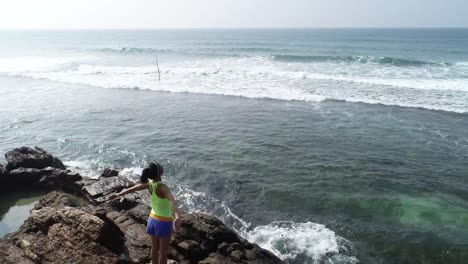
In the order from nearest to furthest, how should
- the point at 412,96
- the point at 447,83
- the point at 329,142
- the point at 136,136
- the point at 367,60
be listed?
the point at 329,142 < the point at 136,136 < the point at 412,96 < the point at 447,83 < the point at 367,60

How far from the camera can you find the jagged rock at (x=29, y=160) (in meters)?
14.9

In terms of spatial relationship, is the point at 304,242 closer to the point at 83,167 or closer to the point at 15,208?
the point at 15,208

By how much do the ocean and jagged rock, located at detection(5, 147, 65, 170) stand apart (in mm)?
1510

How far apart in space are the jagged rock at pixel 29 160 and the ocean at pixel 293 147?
151 centimetres

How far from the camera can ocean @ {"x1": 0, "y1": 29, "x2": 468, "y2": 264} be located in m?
11.4

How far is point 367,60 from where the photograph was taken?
2000 inches

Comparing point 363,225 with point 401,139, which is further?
point 401,139

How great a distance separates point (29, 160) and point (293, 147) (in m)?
11.5

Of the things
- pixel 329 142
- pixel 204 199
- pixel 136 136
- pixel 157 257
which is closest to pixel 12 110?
pixel 136 136

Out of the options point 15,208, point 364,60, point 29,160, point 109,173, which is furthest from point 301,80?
point 15,208

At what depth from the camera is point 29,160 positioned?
49.0 feet

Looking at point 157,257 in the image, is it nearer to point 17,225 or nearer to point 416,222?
point 17,225

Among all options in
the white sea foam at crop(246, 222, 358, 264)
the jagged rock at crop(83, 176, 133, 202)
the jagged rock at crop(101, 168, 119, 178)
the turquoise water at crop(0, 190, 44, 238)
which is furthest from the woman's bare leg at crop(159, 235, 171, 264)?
the jagged rock at crop(101, 168, 119, 178)

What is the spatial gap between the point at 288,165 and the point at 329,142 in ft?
12.2
